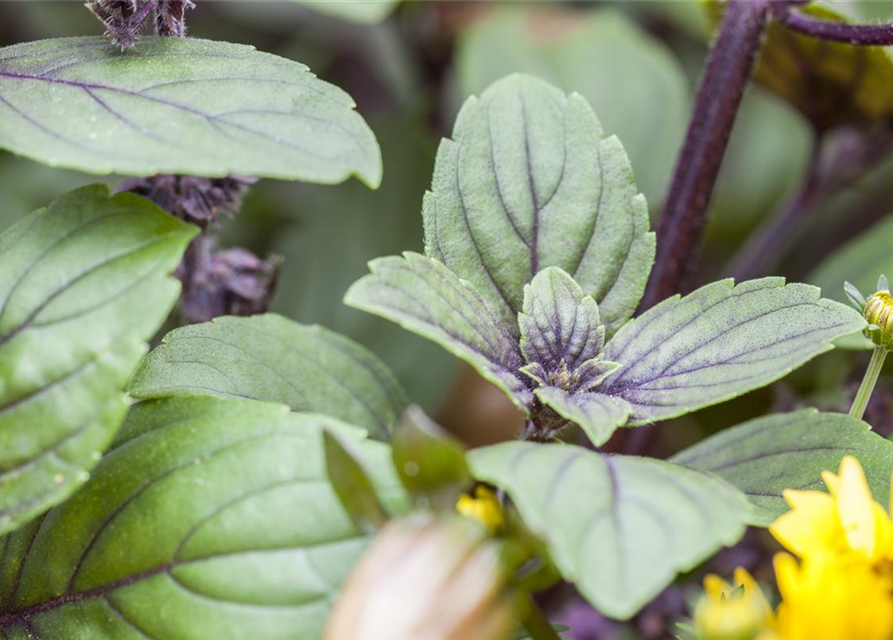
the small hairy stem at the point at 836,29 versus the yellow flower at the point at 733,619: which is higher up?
the small hairy stem at the point at 836,29

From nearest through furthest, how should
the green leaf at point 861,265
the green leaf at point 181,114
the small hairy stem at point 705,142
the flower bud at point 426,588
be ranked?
the flower bud at point 426,588 → the green leaf at point 181,114 → the small hairy stem at point 705,142 → the green leaf at point 861,265

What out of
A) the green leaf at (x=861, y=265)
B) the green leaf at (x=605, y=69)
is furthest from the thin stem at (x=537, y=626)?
the green leaf at (x=605, y=69)

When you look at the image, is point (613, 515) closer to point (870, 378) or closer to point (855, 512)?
point (855, 512)

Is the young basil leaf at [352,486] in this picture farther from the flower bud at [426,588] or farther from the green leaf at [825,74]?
the green leaf at [825,74]

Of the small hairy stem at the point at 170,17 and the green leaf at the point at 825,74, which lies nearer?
the small hairy stem at the point at 170,17

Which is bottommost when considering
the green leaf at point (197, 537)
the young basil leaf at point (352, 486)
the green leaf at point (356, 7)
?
the green leaf at point (197, 537)

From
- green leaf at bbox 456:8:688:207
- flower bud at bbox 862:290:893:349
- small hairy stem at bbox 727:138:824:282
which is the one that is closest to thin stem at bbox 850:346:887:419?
flower bud at bbox 862:290:893:349
